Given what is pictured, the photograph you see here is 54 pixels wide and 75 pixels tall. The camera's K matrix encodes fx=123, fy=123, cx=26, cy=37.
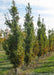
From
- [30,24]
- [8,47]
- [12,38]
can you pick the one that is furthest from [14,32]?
[30,24]

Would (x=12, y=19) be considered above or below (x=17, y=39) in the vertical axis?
above

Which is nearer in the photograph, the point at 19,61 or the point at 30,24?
the point at 19,61

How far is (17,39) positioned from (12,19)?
2718mm

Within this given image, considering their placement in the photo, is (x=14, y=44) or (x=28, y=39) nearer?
(x=14, y=44)

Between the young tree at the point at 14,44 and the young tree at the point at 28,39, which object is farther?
the young tree at the point at 28,39

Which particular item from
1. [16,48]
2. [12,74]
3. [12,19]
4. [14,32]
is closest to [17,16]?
[12,19]

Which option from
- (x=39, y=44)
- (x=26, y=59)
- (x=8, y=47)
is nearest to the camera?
(x=8, y=47)

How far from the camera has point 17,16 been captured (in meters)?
15.9

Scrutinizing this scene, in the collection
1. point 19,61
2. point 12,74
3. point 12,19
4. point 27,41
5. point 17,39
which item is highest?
point 12,19

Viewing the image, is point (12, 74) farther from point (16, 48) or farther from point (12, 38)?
point (12, 38)

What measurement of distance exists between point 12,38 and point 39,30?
15.3m

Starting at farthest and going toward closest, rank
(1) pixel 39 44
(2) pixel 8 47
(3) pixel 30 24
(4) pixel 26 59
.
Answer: (1) pixel 39 44 → (3) pixel 30 24 → (4) pixel 26 59 → (2) pixel 8 47

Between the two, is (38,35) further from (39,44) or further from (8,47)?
(8,47)

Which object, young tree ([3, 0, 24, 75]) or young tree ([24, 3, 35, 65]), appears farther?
young tree ([24, 3, 35, 65])
